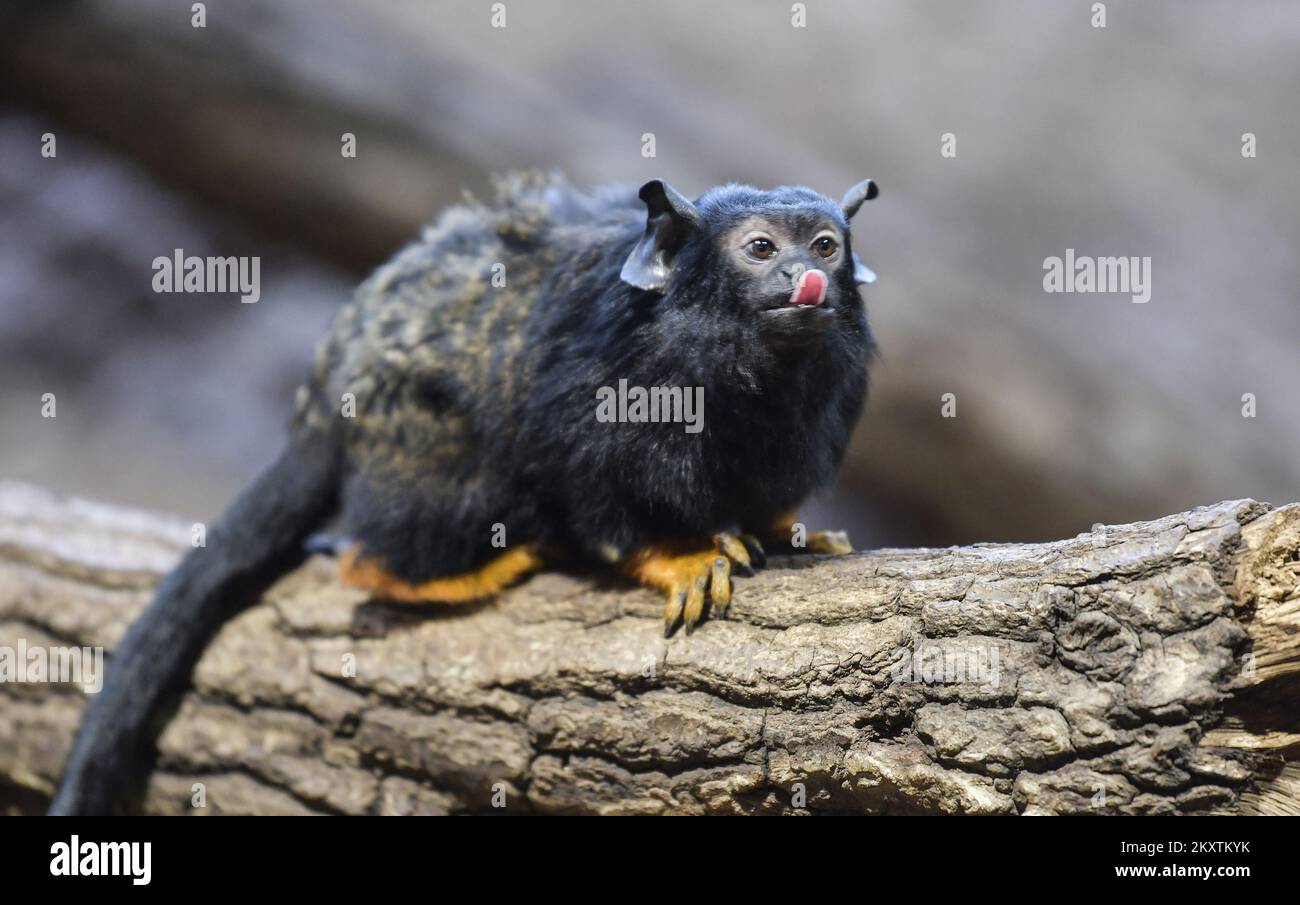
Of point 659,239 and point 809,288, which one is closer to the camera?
point 809,288

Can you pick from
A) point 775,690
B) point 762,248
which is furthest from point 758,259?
point 775,690

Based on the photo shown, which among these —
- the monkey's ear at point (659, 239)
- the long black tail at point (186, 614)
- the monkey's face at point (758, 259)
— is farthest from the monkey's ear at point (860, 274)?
the long black tail at point (186, 614)

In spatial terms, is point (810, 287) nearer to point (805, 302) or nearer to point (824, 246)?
point (805, 302)

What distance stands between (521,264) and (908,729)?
2052mm

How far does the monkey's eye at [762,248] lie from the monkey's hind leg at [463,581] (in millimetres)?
1372

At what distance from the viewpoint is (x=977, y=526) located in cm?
689

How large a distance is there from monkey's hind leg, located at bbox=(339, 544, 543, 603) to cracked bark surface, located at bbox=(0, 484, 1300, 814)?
6 cm

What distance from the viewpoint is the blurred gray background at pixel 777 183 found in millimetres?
6660

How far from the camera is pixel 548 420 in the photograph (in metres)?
3.49

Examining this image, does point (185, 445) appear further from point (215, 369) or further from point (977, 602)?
point (977, 602)

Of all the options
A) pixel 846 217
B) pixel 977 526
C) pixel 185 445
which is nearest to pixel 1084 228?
pixel 977 526

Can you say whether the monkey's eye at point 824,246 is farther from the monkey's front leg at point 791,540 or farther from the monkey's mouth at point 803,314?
the monkey's front leg at point 791,540

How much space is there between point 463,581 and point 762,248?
5.26ft

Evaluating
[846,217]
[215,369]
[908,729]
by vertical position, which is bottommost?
[908,729]
